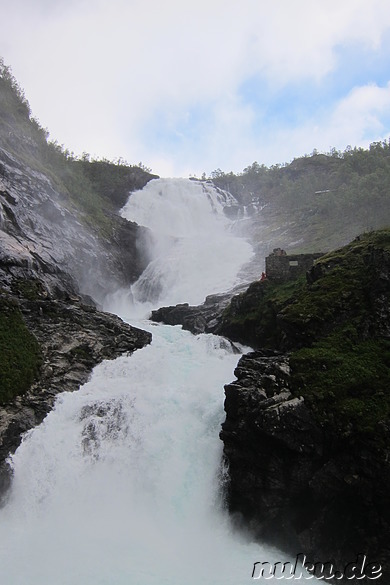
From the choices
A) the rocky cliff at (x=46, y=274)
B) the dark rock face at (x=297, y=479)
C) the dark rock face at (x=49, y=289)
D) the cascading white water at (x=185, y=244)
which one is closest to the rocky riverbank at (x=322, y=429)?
the dark rock face at (x=297, y=479)

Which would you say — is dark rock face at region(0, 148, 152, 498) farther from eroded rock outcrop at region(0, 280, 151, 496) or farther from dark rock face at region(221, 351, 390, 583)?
dark rock face at region(221, 351, 390, 583)

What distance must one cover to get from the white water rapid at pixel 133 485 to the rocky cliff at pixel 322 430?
3.86 feet

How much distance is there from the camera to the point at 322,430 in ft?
37.5

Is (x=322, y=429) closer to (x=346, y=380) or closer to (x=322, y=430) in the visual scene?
(x=322, y=430)

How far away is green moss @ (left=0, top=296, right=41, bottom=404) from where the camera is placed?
15.6 m

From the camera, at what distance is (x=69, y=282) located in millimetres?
27094

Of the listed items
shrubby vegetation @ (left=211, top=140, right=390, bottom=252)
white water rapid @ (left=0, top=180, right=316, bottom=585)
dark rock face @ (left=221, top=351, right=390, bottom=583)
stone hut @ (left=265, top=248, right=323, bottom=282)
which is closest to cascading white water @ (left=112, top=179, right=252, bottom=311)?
shrubby vegetation @ (left=211, top=140, right=390, bottom=252)

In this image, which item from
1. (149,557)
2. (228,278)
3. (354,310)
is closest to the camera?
(149,557)

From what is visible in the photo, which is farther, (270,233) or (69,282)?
(270,233)

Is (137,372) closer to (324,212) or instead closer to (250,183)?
(324,212)

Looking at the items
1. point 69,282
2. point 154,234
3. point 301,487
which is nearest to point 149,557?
point 301,487

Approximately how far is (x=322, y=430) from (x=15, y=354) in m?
13.2

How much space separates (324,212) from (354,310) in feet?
151

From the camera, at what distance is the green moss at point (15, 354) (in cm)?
1564
